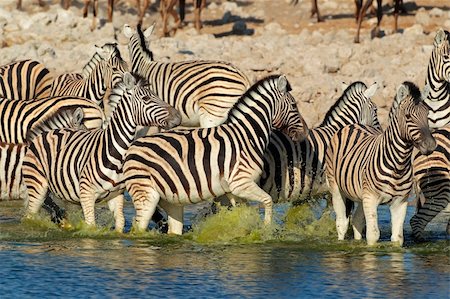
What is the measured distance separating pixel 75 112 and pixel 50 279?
11.5ft

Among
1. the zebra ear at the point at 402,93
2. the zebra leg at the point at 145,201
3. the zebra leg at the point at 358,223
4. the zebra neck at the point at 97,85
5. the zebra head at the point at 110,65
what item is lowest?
the zebra leg at the point at 358,223

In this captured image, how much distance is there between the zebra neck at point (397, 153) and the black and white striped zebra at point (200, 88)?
450cm

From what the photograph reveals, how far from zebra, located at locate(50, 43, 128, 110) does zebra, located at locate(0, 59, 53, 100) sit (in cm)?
90

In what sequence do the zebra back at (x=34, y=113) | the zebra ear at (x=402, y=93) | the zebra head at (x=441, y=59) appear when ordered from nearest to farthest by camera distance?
the zebra ear at (x=402, y=93) < the zebra back at (x=34, y=113) < the zebra head at (x=441, y=59)

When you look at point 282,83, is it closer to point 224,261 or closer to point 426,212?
point 426,212

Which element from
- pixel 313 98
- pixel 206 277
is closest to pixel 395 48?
pixel 313 98

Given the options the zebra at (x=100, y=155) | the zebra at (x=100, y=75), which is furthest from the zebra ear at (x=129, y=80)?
the zebra at (x=100, y=75)

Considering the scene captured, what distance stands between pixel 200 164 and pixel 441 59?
4052mm

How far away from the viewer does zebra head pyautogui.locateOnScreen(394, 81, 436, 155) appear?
1169 centimetres

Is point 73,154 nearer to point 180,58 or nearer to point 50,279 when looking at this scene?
point 50,279

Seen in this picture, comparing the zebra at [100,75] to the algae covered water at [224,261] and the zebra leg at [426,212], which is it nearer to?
the algae covered water at [224,261]

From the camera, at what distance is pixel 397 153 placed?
39.2 feet

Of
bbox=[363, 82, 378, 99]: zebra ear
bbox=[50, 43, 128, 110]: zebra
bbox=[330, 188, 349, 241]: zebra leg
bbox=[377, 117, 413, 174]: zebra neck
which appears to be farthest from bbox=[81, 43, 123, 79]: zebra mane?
bbox=[377, 117, 413, 174]: zebra neck

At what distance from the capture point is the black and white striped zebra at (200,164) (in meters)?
12.8
